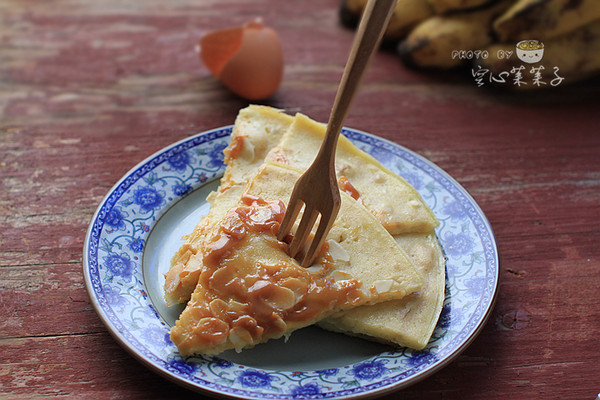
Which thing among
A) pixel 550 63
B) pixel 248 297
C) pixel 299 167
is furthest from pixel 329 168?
pixel 550 63

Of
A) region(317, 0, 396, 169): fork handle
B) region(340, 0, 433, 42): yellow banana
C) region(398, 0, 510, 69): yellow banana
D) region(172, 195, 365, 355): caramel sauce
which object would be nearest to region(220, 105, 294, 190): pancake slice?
region(172, 195, 365, 355): caramel sauce

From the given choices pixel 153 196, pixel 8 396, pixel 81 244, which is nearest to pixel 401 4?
pixel 153 196

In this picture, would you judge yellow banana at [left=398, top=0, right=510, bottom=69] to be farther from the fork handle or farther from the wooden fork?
the fork handle

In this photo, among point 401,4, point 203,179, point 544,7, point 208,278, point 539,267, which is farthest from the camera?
point 401,4

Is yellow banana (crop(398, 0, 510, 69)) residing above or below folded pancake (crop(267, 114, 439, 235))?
above

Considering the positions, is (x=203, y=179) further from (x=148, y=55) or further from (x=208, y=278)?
(x=148, y=55)

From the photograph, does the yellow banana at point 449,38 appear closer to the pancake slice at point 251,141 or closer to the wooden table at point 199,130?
the wooden table at point 199,130

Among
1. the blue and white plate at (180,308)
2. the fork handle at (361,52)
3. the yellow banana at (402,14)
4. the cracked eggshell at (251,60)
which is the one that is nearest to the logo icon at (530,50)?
the yellow banana at (402,14)

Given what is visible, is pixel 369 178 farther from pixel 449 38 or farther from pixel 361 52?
pixel 449 38
